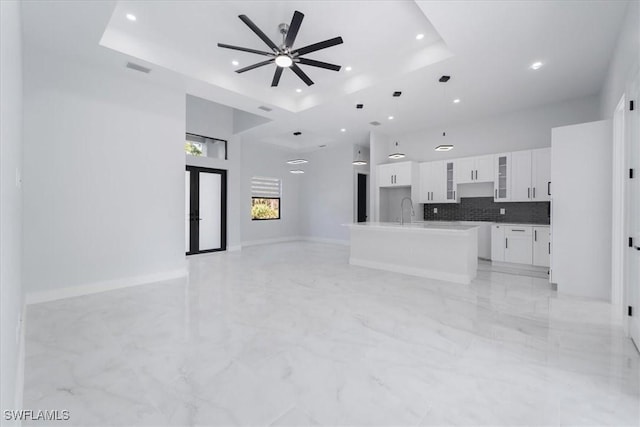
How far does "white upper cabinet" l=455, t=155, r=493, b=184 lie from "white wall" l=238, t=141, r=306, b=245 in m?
5.69

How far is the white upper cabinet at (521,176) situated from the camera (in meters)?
5.95

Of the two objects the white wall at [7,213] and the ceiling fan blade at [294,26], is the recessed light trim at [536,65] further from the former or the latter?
the white wall at [7,213]

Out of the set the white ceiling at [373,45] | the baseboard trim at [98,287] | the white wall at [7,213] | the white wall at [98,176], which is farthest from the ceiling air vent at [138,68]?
the baseboard trim at [98,287]

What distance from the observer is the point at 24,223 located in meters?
3.75

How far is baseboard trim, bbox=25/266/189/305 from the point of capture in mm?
3836

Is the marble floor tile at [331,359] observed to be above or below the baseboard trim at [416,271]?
below

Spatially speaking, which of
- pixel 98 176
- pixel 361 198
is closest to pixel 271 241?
pixel 361 198

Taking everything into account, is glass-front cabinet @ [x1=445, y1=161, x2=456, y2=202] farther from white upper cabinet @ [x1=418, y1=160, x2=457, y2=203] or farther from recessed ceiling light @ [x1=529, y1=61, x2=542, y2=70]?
recessed ceiling light @ [x1=529, y1=61, x2=542, y2=70]

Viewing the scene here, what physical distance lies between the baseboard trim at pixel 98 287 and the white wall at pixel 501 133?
19.9ft

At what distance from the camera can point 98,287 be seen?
4320 mm

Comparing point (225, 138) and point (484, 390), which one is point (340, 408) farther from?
point (225, 138)

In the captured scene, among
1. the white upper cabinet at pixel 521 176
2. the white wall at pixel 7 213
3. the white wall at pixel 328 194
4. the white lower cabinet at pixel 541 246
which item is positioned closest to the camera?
the white wall at pixel 7 213

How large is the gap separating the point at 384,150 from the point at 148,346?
292 inches

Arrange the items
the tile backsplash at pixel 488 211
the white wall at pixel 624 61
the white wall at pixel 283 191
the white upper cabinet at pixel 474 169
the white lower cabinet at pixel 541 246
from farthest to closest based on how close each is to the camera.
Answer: the white wall at pixel 283 191 < the white upper cabinet at pixel 474 169 < the tile backsplash at pixel 488 211 < the white lower cabinet at pixel 541 246 < the white wall at pixel 624 61
